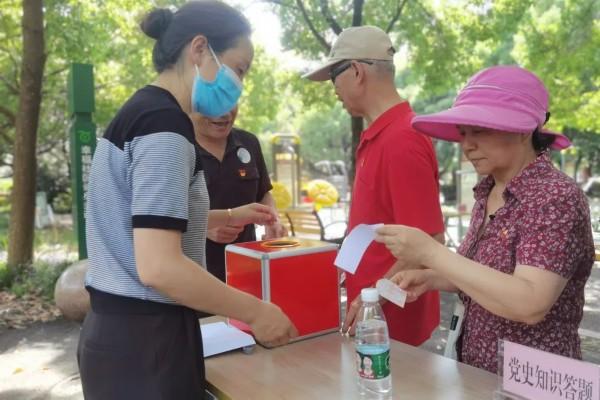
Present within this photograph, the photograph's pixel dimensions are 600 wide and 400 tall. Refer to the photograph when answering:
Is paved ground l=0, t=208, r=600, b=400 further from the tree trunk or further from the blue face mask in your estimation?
the blue face mask

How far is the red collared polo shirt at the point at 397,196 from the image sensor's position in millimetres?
1935

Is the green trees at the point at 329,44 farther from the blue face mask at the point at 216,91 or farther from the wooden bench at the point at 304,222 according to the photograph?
the blue face mask at the point at 216,91

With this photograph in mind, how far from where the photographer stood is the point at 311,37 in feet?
29.2

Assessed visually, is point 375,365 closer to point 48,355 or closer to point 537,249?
point 537,249

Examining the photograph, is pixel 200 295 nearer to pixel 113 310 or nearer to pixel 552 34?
pixel 113 310

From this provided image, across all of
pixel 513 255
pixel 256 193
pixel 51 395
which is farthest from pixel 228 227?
pixel 51 395

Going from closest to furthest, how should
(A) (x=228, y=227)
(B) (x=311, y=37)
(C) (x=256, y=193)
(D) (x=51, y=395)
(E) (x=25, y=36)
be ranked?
(A) (x=228, y=227) < (C) (x=256, y=193) < (D) (x=51, y=395) < (E) (x=25, y=36) < (B) (x=311, y=37)

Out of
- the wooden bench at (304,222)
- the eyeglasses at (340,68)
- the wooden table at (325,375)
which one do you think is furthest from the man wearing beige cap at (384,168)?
the wooden bench at (304,222)

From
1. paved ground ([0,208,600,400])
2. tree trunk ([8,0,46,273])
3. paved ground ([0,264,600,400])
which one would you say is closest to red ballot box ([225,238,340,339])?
paved ground ([0,208,600,400])

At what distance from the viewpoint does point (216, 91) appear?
144 cm

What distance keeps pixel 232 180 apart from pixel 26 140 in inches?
221

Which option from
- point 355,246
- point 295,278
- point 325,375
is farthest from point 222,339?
point 355,246

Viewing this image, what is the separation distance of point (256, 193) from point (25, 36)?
5.84 m

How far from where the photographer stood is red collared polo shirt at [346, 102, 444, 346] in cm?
193
